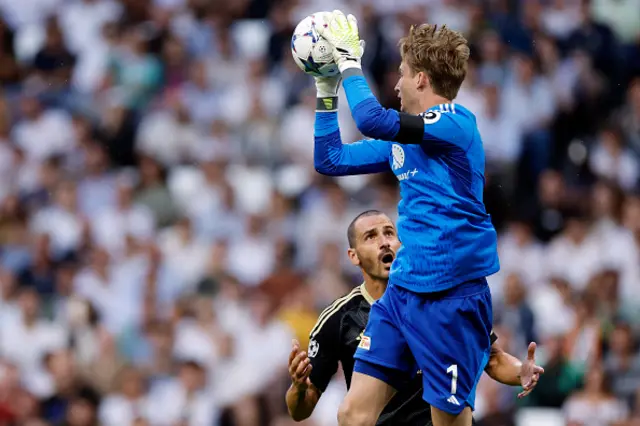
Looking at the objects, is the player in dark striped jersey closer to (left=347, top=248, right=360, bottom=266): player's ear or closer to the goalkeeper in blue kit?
(left=347, top=248, right=360, bottom=266): player's ear

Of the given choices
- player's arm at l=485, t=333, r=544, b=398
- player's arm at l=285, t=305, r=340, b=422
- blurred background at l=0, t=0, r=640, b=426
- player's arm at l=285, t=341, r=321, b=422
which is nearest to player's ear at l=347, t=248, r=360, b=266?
player's arm at l=285, t=305, r=340, b=422

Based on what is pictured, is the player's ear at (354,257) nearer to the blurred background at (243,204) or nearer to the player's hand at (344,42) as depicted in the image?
the player's hand at (344,42)

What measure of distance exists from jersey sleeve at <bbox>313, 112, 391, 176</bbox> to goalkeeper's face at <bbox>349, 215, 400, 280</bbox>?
0.67 m

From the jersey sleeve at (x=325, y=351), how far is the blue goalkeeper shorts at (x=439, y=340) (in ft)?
3.12

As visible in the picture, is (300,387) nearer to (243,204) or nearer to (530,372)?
(530,372)

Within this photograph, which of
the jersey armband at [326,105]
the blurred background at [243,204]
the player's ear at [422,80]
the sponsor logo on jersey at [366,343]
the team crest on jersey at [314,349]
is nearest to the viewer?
the player's ear at [422,80]

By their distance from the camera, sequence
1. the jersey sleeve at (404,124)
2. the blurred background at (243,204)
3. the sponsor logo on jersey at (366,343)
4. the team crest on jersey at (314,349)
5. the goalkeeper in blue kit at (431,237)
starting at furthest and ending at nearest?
the blurred background at (243,204), the team crest on jersey at (314,349), the sponsor logo on jersey at (366,343), the goalkeeper in blue kit at (431,237), the jersey sleeve at (404,124)

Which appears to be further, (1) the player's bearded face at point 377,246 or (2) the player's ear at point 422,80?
(1) the player's bearded face at point 377,246

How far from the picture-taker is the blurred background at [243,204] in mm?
10828

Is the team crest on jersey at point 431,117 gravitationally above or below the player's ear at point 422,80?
below

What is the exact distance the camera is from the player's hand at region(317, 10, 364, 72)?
18.9 ft

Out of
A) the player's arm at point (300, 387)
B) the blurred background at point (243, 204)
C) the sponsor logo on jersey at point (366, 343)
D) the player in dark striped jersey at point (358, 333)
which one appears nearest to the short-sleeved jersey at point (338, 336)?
the player in dark striped jersey at point (358, 333)

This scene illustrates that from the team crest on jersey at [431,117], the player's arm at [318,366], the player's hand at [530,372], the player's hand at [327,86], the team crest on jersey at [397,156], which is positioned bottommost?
the player's arm at [318,366]

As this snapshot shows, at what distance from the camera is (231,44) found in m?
14.2
